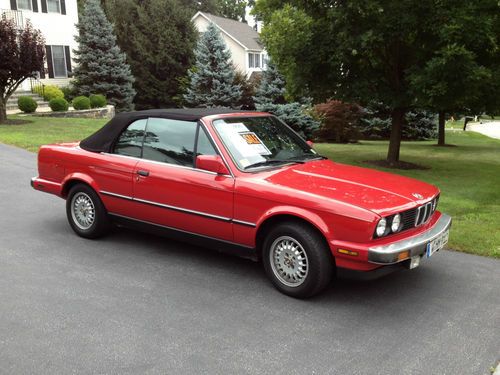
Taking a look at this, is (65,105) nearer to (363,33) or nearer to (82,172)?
(363,33)

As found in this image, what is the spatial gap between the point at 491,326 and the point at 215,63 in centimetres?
2569

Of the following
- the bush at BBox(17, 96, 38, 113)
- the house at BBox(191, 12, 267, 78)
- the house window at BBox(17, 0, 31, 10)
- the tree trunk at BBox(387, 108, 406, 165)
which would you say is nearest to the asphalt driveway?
the tree trunk at BBox(387, 108, 406, 165)

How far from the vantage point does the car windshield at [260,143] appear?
4781mm

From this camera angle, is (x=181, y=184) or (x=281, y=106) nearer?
(x=181, y=184)

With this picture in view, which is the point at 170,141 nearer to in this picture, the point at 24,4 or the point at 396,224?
the point at 396,224

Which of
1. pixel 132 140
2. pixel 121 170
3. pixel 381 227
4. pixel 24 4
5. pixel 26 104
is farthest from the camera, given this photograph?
pixel 24 4

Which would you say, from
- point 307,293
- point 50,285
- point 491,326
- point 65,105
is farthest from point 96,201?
point 65,105

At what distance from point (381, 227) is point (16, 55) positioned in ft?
59.5

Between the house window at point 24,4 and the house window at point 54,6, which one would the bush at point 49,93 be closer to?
the house window at point 24,4

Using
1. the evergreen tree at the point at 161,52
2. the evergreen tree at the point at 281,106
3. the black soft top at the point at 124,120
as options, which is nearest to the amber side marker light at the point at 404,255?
the black soft top at the point at 124,120

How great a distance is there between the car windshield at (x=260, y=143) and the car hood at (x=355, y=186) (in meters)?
0.20

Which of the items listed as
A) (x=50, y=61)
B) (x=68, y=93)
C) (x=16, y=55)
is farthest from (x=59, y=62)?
(x=16, y=55)

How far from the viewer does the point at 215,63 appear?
91.5 ft

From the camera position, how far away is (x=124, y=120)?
18.5ft
